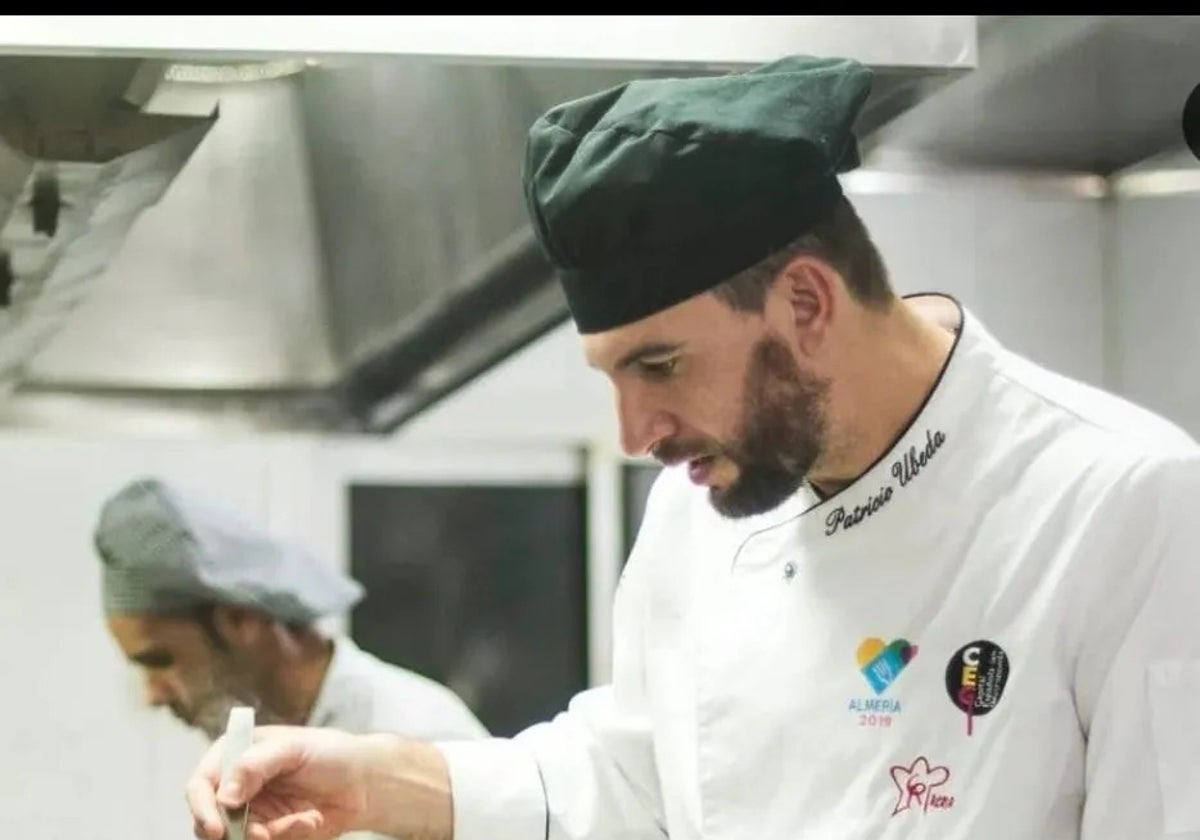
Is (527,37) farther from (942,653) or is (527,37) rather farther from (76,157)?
(942,653)

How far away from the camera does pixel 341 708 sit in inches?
42.3

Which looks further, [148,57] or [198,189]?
[198,189]

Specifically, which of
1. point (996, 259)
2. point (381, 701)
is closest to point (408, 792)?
point (381, 701)

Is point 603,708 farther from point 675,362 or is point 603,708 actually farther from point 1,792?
point 1,792

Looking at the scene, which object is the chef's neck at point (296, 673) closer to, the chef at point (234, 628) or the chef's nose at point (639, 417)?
the chef at point (234, 628)

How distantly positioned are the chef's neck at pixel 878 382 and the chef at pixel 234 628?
16.7 inches

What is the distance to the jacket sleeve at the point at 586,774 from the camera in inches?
35.2

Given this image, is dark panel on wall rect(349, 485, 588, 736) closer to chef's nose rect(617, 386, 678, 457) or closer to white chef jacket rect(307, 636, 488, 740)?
white chef jacket rect(307, 636, 488, 740)

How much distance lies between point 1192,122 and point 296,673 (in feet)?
2.46

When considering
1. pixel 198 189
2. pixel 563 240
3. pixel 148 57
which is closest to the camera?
pixel 563 240

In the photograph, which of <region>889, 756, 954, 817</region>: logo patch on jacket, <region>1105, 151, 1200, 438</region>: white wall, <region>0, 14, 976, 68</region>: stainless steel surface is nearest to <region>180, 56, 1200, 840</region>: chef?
<region>889, 756, 954, 817</region>: logo patch on jacket

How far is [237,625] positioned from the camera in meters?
1.07

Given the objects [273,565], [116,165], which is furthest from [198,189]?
[273,565]

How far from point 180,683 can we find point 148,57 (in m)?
0.46
